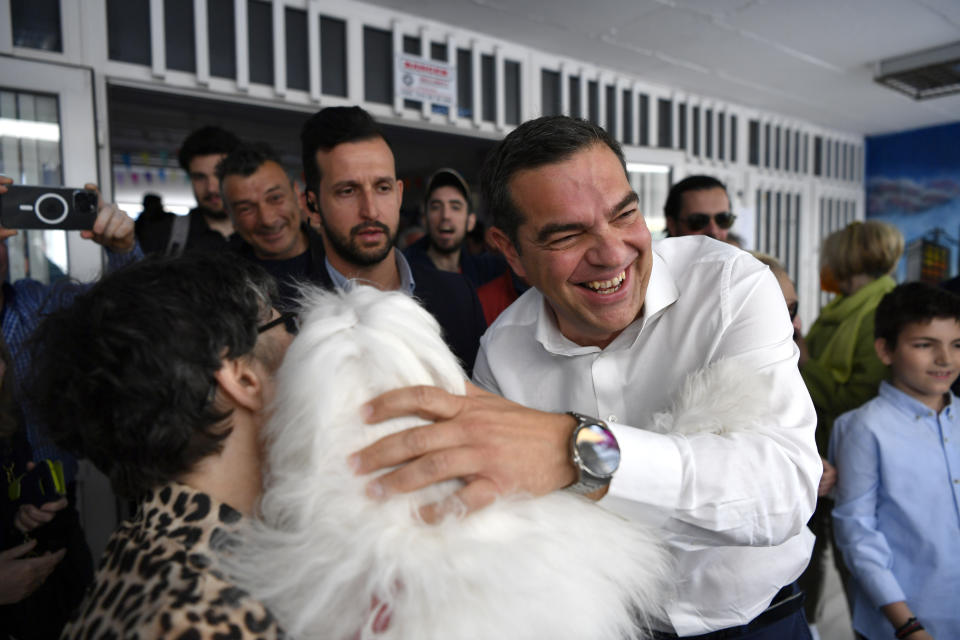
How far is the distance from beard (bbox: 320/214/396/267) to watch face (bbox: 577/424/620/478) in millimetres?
1272

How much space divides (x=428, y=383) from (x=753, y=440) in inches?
20.2

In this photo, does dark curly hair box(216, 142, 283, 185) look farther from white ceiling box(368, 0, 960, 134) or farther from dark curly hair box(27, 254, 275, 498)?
white ceiling box(368, 0, 960, 134)

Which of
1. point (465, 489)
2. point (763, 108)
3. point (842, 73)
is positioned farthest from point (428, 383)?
point (763, 108)

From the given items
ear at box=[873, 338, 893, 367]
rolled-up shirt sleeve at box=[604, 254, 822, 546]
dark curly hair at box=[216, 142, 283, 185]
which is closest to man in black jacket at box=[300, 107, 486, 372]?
dark curly hair at box=[216, 142, 283, 185]

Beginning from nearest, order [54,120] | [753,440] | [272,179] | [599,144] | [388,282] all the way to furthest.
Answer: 1. [753,440]
2. [599,144]
3. [388,282]
4. [272,179]
5. [54,120]

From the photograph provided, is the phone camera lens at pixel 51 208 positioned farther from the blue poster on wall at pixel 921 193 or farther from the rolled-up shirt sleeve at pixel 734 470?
the blue poster on wall at pixel 921 193

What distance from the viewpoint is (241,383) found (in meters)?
0.89

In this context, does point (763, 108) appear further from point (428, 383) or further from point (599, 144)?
point (428, 383)

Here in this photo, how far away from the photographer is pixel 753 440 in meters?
0.90

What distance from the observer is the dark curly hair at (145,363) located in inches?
32.2

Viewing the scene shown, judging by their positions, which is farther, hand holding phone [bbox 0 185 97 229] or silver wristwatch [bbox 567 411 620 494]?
hand holding phone [bbox 0 185 97 229]

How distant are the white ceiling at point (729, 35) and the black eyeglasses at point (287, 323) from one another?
346cm

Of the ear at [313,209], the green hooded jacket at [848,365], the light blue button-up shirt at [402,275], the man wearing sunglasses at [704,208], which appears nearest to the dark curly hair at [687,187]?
the man wearing sunglasses at [704,208]

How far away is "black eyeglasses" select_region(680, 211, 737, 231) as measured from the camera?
2.85m
